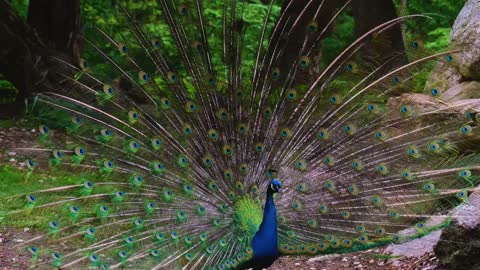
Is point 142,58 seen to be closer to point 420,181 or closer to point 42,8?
point 420,181

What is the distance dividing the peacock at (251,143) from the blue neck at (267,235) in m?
0.01

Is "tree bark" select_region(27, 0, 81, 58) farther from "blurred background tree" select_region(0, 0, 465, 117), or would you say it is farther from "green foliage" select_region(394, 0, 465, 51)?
"green foliage" select_region(394, 0, 465, 51)

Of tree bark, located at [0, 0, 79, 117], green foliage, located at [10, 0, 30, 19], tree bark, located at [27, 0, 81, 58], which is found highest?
green foliage, located at [10, 0, 30, 19]

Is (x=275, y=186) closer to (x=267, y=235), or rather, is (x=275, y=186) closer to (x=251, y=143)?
(x=267, y=235)

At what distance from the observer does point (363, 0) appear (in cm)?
1080

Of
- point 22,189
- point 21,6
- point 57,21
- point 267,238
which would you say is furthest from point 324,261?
point 21,6

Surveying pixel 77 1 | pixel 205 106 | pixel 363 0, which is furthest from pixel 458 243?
pixel 77 1

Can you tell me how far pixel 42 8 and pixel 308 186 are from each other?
7.47 metres

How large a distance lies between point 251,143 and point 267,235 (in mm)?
765

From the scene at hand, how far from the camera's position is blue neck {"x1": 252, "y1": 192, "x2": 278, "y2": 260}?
5332 millimetres

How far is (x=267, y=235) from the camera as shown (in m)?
5.37

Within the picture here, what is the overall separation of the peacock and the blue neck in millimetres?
11

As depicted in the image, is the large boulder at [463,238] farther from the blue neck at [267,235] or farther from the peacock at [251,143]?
the blue neck at [267,235]

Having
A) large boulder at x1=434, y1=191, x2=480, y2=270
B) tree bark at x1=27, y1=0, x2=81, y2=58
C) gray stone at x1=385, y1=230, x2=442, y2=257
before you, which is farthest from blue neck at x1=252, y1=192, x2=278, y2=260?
tree bark at x1=27, y1=0, x2=81, y2=58
